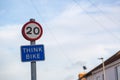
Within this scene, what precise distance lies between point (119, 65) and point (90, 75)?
496 inches

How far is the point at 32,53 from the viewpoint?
9227 millimetres

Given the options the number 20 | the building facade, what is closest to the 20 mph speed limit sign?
the number 20

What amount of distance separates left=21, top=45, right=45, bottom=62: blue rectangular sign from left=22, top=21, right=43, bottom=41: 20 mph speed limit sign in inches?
8.4

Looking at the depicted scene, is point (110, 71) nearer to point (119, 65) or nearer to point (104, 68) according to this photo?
point (104, 68)

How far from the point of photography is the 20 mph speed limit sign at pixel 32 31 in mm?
9180

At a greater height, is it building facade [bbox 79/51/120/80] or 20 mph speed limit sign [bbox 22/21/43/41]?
building facade [bbox 79/51/120/80]

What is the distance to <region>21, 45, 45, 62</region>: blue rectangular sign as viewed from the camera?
9.18 metres

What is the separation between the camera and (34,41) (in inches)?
366

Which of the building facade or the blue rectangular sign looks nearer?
the blue rectangular sign

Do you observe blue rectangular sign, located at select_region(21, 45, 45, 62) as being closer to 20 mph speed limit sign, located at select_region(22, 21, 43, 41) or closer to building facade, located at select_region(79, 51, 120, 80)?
20 mph speed limit sign, located at select_region(22, 21, 43, 41)

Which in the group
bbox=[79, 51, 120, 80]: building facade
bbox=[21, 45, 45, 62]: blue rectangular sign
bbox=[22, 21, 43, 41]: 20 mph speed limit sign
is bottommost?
bbox=[21, 45, 45, 62]: blue rectangular sign

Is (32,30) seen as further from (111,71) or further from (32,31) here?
(111,71)

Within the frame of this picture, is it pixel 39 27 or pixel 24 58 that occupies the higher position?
pixel 39 27

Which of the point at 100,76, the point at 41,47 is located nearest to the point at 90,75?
the point at 100,76
